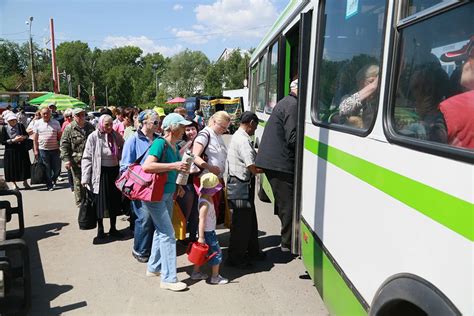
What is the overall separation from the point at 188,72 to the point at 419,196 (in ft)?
244

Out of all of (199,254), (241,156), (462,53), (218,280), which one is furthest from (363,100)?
(218,280)

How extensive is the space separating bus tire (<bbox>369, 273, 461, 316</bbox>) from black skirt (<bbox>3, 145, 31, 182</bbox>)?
29.4 feet

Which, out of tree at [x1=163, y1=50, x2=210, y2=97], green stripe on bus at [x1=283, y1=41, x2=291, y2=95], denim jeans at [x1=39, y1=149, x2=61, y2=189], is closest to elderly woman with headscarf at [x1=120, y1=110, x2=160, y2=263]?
green stripe on bus at [x1=283, y1=41, x2=291, y2=95]

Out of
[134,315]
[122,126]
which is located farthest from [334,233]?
[122,126]

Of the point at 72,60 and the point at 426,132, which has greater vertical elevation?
the point at 72,60

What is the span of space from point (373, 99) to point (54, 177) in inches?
346

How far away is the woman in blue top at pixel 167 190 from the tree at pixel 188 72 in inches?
2762

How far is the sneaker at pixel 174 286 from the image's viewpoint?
4306 millimetres

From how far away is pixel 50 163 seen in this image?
371 inches

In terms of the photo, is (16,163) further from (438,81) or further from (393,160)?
(438,81)

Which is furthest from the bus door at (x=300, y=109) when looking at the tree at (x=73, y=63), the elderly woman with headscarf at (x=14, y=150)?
the tree at (x=73, y=63)

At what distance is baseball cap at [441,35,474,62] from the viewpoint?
1683 millimetres

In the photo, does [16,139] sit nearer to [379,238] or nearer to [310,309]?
[310,309]

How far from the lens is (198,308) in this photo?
398 centimetres
